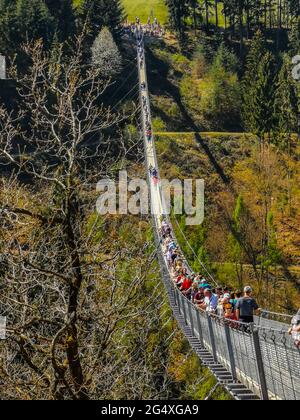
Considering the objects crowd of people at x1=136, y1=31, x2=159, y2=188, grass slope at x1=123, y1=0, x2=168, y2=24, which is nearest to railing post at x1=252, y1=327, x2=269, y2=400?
crowd of people at x1=136, y1=31, x2=159, y2=188

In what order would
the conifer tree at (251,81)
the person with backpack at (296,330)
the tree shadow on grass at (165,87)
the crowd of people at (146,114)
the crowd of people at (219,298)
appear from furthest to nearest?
the tree shadow on grass at (165,87) → the conifer tree at (251,81) → the crowd of people at (146,114) → the crowd of people at (219,298) → the person with backpack at (296,330)

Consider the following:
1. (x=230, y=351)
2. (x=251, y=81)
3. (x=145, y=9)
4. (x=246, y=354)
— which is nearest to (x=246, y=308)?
(x=230, y=351)

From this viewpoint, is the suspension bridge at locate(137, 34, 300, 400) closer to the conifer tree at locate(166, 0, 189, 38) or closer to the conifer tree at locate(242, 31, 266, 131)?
the conifer tree at locate(242, 31, 266, 131)

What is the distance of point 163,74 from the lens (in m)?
84.5

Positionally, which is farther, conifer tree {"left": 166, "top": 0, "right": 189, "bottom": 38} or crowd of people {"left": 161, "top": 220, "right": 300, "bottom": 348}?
conifer tree {"left": 166, "top": 0, "right": 189, "bottom": 38}

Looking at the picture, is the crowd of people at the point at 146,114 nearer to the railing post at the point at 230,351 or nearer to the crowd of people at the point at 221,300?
the crowd of people at the point at 221,300

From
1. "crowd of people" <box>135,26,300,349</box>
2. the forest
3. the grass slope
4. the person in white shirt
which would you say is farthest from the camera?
the grass slope

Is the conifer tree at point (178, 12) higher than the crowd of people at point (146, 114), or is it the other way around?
the conifer tree at point (178, 12)

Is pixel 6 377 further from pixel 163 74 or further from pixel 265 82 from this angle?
pixel 163 74

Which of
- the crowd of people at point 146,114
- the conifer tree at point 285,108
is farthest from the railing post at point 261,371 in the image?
the conifer tree at point 285,108

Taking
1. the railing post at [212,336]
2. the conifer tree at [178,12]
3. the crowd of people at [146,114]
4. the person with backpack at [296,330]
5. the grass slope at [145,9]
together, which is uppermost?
the grass slope at [145,9]

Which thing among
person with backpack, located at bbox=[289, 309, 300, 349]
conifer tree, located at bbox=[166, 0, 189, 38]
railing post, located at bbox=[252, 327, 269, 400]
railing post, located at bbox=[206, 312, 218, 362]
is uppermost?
conifer tree, located at bbox=[166, 0, 189, 38]
